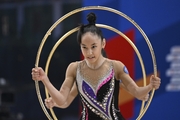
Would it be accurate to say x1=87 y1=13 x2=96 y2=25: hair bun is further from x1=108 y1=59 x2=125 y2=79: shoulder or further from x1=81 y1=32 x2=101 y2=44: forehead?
x1=108 y1=59 x2=125 y2=79: shoulder

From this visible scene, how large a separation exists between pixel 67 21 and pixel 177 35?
5.47 feet

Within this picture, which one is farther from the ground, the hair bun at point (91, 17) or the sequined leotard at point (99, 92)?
the hair bun at point (91, 17)

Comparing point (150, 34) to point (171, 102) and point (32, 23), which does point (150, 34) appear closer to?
point (171, 102)

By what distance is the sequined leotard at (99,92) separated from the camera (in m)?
2.84

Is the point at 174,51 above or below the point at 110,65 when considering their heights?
above

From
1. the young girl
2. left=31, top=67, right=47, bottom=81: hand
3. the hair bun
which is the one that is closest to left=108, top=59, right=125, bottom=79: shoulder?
the young girl

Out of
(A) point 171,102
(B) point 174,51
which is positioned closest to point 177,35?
(B) point 174,51

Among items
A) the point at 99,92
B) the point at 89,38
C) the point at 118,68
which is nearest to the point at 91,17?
the point at 89,38

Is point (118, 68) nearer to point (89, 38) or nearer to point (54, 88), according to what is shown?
point (89, 38)

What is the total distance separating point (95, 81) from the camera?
9.39 ft

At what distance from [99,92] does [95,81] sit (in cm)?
7

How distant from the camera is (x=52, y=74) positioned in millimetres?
5664

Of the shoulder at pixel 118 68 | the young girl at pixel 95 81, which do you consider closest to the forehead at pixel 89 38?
the young girl at pixel 95 81

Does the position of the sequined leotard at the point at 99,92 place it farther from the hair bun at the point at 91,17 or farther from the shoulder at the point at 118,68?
the hair bun at the point at 91,17
